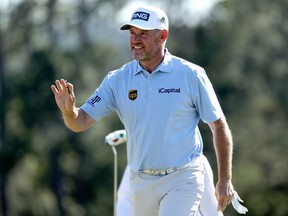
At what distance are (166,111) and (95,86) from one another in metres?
30.3

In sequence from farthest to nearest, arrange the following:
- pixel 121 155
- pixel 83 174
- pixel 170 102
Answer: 1. pixel 83 174
2. pixel 121 155
3. pixel 170 102

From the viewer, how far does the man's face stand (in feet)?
25.9

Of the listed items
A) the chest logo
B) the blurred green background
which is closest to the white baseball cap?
the chest logo

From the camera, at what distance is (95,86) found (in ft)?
125

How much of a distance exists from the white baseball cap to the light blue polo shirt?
0.27 m

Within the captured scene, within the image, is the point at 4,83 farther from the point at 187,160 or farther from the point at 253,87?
the point at 187,160

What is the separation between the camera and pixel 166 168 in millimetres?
7836

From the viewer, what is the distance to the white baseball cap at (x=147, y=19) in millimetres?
7891

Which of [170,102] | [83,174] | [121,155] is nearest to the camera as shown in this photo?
[170,102]

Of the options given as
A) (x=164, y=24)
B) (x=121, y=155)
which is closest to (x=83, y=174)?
(x=121, y=155)

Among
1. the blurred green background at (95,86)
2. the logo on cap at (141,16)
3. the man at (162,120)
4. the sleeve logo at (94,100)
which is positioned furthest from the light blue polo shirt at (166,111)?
the blurred green background at (95,86)

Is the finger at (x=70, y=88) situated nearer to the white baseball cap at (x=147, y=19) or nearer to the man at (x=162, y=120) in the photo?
the man at (x=162, y=120)

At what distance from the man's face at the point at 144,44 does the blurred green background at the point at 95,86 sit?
27928 millimetres

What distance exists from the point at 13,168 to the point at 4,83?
3.20 meters
